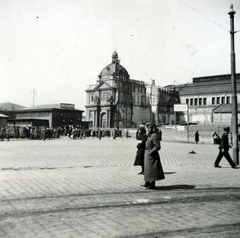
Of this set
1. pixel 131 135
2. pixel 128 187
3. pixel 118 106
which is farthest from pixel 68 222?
pixel 118 106

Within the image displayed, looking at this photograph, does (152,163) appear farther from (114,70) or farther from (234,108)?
(114,70)

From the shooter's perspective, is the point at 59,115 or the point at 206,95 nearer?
the point at 59,115

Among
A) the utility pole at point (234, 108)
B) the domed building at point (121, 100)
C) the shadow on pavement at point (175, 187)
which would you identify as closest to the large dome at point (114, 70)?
the domed building at point (121, 100)

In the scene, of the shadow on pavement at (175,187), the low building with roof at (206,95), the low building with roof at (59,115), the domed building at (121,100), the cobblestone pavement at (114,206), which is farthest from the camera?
the low building with roof at (206,95)

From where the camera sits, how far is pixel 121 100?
69.9 meters

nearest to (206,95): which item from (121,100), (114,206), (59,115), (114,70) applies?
(121,100)

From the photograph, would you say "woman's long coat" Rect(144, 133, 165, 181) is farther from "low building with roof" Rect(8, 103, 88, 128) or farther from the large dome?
the large dome

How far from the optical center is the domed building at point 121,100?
69250 mm

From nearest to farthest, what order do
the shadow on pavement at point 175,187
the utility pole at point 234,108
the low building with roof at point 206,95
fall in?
the shadow on pavement at point 175,187 → the utility pole at point 234,108 → the low building with roof at point 206,95

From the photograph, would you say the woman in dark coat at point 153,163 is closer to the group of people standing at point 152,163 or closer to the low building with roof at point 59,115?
the group of people standing at point 152,163

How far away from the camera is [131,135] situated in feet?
168

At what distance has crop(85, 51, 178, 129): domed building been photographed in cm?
6925

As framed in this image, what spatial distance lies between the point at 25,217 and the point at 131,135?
1842 inches

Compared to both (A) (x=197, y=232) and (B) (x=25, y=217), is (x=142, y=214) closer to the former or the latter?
(A) (x=197, y=232)
